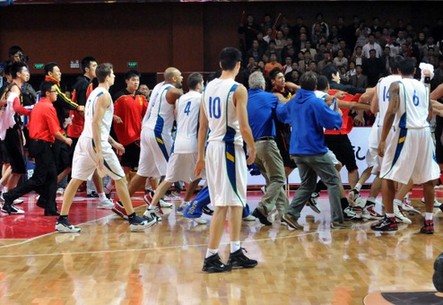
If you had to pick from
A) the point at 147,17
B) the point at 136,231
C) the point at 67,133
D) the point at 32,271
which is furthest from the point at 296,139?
the point at 147,17

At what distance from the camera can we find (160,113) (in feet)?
36.3

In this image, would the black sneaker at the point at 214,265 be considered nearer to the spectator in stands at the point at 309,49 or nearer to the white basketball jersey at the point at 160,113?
the white basketball jersey at the point at 160,113

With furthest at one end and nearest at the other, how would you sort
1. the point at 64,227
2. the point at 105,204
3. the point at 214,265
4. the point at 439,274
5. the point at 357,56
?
the point at 357,56 < the point at 105,204 < the point at 64,227 < the point at 214,265 < the point at 439,274

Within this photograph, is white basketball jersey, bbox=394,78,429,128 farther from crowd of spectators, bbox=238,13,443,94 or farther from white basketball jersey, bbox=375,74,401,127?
crowd of spectators, bbox=238,13,443,94

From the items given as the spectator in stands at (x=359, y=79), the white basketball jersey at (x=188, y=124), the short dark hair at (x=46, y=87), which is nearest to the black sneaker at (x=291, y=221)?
the white basketball jersey at (x=188, y=124)

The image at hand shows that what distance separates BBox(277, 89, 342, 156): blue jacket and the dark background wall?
13.6 metres

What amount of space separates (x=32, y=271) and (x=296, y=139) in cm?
369

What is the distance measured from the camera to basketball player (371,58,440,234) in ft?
30.5

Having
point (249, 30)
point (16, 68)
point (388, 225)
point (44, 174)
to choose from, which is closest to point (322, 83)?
point (388, 225)

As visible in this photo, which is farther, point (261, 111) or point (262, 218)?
point (262, 218)

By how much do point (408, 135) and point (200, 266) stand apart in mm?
3083

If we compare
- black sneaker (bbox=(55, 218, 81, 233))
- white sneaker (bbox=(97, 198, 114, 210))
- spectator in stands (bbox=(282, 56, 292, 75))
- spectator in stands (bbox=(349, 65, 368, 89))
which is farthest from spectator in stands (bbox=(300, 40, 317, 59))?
black sneaker (bbox=(55, 218, 81, 233))

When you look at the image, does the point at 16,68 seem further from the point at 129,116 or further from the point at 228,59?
the point at 228,59

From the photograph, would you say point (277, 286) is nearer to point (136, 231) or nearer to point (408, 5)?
point (136, 231)
